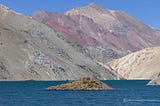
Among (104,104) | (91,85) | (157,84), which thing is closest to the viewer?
(104,104)

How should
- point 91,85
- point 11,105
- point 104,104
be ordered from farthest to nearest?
point 91,85, point 104,104, point 11,105

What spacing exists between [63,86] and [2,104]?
217ft

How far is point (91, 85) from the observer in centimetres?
14700

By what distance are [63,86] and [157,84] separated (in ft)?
174

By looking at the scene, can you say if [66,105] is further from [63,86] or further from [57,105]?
[63,86]

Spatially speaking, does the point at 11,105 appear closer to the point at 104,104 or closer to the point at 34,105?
the point at 34,105

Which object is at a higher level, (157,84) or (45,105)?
(157,84)

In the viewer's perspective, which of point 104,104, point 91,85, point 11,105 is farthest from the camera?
point 91,85

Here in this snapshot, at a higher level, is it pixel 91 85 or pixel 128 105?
pixel 91 85

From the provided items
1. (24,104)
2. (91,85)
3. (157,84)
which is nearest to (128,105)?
(24,104)

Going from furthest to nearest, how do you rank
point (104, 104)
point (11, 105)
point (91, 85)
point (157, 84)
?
point (157, 84)
point (91, 85)
point (104, 104)
point (11, 105)

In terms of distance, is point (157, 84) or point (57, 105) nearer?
point (57, 105)

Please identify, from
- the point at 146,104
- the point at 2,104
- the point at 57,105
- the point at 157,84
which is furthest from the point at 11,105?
the point at 157,84

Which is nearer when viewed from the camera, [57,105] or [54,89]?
[57,105]
